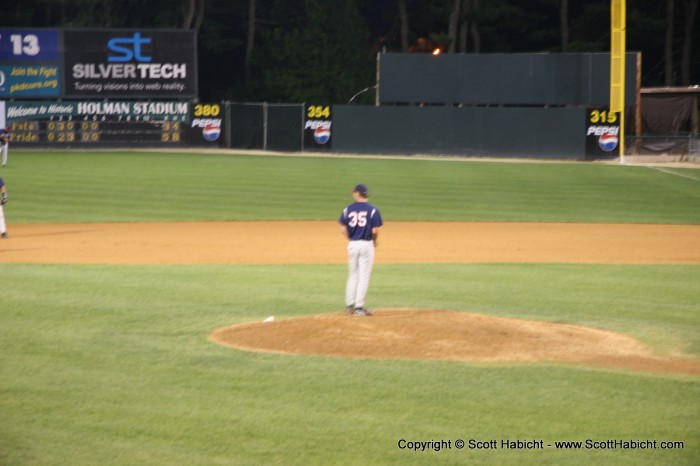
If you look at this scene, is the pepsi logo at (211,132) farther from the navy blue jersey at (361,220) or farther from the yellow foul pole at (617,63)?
the navy blue jersey at (361,220)

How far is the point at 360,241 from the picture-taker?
1336 cm

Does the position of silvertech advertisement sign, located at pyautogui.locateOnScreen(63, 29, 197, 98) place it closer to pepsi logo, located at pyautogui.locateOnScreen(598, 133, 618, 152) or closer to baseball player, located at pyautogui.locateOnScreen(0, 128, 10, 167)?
baseball player, located at pyautogui.locateOnScreen(0, 128, 10, 167)

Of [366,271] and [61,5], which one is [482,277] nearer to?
[366,271]

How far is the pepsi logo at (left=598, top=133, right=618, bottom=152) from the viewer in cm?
4450

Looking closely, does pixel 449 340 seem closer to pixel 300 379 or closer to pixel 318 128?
pixel 300 379

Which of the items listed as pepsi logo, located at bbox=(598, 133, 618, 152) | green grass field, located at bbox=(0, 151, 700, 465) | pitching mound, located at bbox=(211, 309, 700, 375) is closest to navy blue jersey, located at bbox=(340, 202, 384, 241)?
pitching mound, located at bbox=(211, 309, 700, 375)

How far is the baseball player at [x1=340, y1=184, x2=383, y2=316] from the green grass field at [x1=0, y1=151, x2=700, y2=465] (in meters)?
0.96

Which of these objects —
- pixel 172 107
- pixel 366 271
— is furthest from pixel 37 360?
pixel 172 107

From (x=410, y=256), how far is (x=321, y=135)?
1125 inches

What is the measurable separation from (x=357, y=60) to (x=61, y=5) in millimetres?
21247

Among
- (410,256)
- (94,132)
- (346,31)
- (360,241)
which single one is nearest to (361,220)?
(360,241)

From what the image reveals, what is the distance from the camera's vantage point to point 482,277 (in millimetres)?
17953

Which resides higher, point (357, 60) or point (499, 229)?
point (357, 60)

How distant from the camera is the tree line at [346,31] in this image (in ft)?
213
